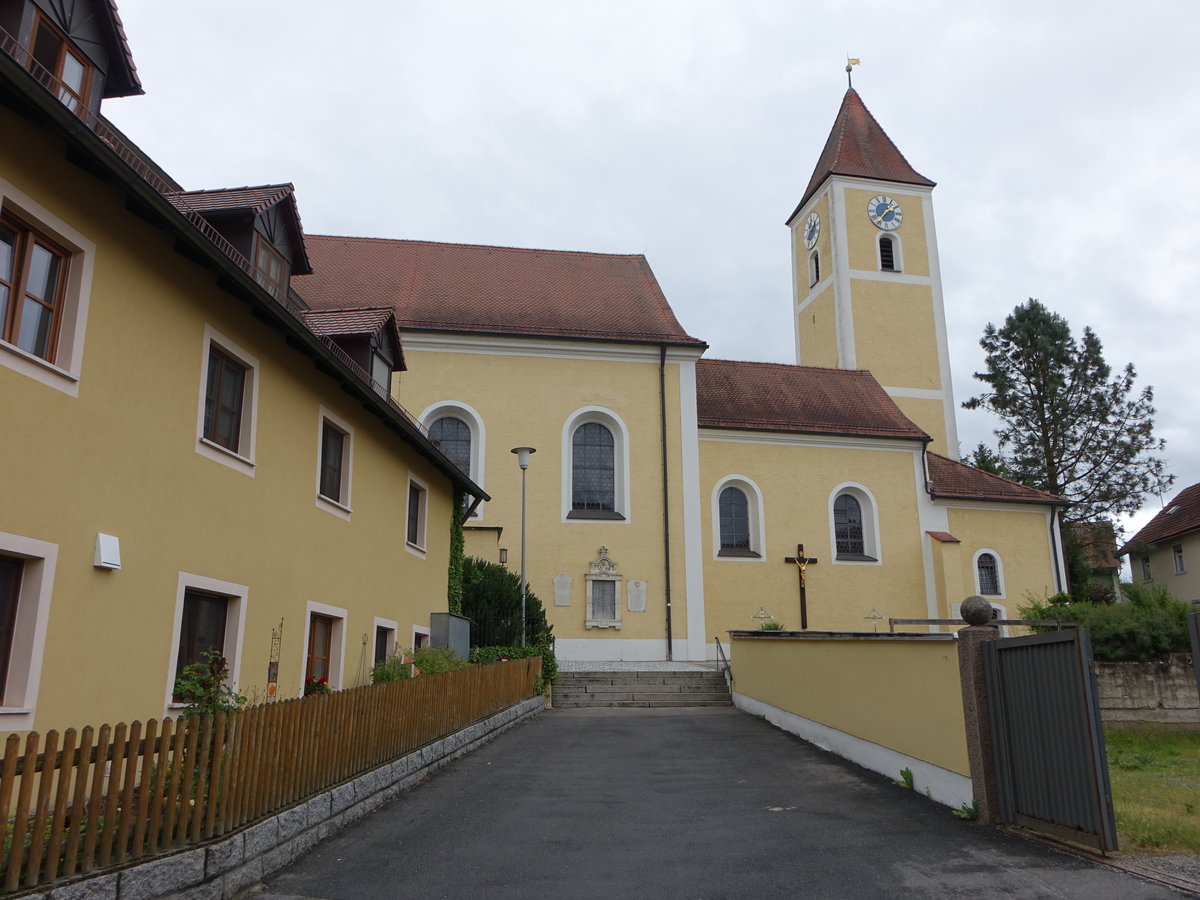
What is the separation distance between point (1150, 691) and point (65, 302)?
16408 mm

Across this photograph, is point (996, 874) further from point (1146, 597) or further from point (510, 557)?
point (510, 557)

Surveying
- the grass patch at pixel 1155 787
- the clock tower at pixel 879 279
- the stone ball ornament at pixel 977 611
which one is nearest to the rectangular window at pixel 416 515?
the stone ball ornament at pixel 977 611

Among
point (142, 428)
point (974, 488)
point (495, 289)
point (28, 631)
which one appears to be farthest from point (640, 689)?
point (974, 488)

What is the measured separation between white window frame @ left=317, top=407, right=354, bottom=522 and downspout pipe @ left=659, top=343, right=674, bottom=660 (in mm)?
14093

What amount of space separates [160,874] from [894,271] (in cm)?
3661

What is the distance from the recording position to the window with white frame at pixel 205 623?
28.3ft

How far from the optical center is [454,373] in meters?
26.4

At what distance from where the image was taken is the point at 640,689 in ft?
64.4

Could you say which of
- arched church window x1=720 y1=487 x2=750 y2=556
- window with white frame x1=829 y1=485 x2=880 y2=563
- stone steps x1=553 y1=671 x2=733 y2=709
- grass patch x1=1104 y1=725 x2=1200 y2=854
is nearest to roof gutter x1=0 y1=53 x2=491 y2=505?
stone steps x1=553 y1=671 x2=733 y2=709

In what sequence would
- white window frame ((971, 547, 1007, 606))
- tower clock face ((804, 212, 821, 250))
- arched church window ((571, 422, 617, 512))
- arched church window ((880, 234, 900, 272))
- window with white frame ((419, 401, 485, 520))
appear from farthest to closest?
tower clock face ((804, 212, 821, 250))
arched church window ((880, 234, 900, 272))
white window frame ((971, 547, 1007, 606))
arched church window ((571, 422, 617, 512))
window with white frame ((419, 401, 485, 520))

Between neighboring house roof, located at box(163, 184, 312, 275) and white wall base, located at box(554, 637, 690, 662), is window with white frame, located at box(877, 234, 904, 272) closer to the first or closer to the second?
white wall base, located at box(554, 637, 690, 662)

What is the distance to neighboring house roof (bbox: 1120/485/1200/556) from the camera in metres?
38.2

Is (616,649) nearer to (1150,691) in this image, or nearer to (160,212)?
(1150,691)

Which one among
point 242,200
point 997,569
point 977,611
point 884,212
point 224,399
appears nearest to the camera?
point 977,611
